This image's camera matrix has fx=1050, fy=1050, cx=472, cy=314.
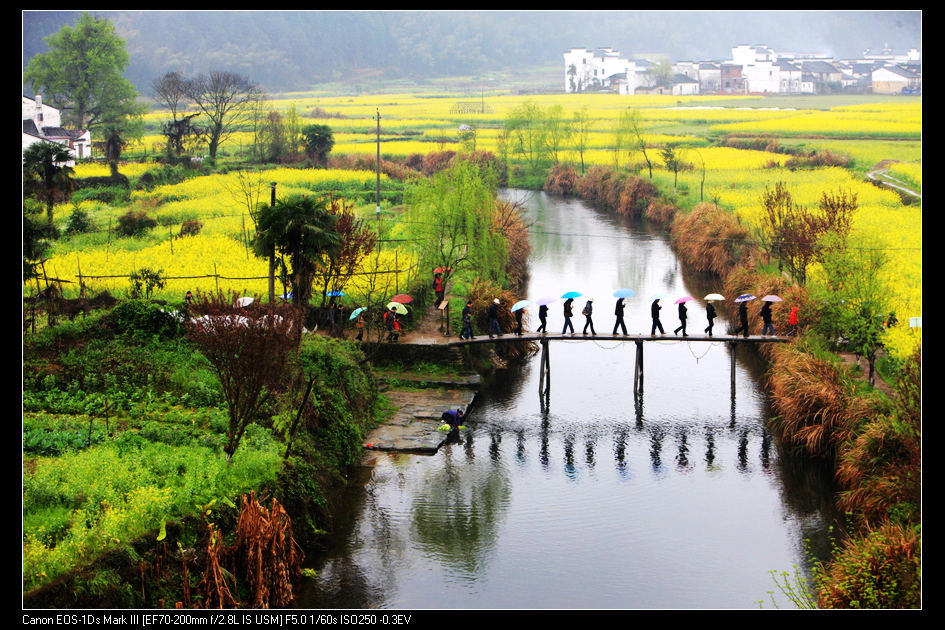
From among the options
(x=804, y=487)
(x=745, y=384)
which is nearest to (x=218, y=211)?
(x=745, y=384)

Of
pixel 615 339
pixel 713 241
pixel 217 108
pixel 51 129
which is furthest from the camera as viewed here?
pixel 217 108

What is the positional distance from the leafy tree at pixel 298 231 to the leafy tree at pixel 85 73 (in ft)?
186

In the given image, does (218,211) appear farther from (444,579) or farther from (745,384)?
(444,579)

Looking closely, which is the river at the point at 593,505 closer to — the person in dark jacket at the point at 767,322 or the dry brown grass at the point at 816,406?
the dry brown grass at the point at 816,406

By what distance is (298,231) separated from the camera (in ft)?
84.5

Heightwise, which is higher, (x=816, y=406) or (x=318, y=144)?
(x=318, y=144)

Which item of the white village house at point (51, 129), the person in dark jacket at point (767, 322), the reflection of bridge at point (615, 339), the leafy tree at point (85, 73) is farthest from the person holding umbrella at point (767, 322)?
the leafy tree at point (85, 73)

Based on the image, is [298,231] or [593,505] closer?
[593,505]

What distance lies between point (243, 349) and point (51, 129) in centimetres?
5452

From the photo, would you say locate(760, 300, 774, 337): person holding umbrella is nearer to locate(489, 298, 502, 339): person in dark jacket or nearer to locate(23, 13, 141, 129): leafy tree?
locate(489, 298, 502, 339): person in dark jacket

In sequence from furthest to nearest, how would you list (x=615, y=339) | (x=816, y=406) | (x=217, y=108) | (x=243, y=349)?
(x=217, y=108)
(x=615, y=339)
(x=816, y=406)
(x=243, y=349)

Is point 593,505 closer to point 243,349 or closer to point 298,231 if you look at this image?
point 243,349

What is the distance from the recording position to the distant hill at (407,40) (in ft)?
505

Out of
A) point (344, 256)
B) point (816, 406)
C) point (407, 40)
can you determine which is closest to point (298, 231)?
point (344, 256)
